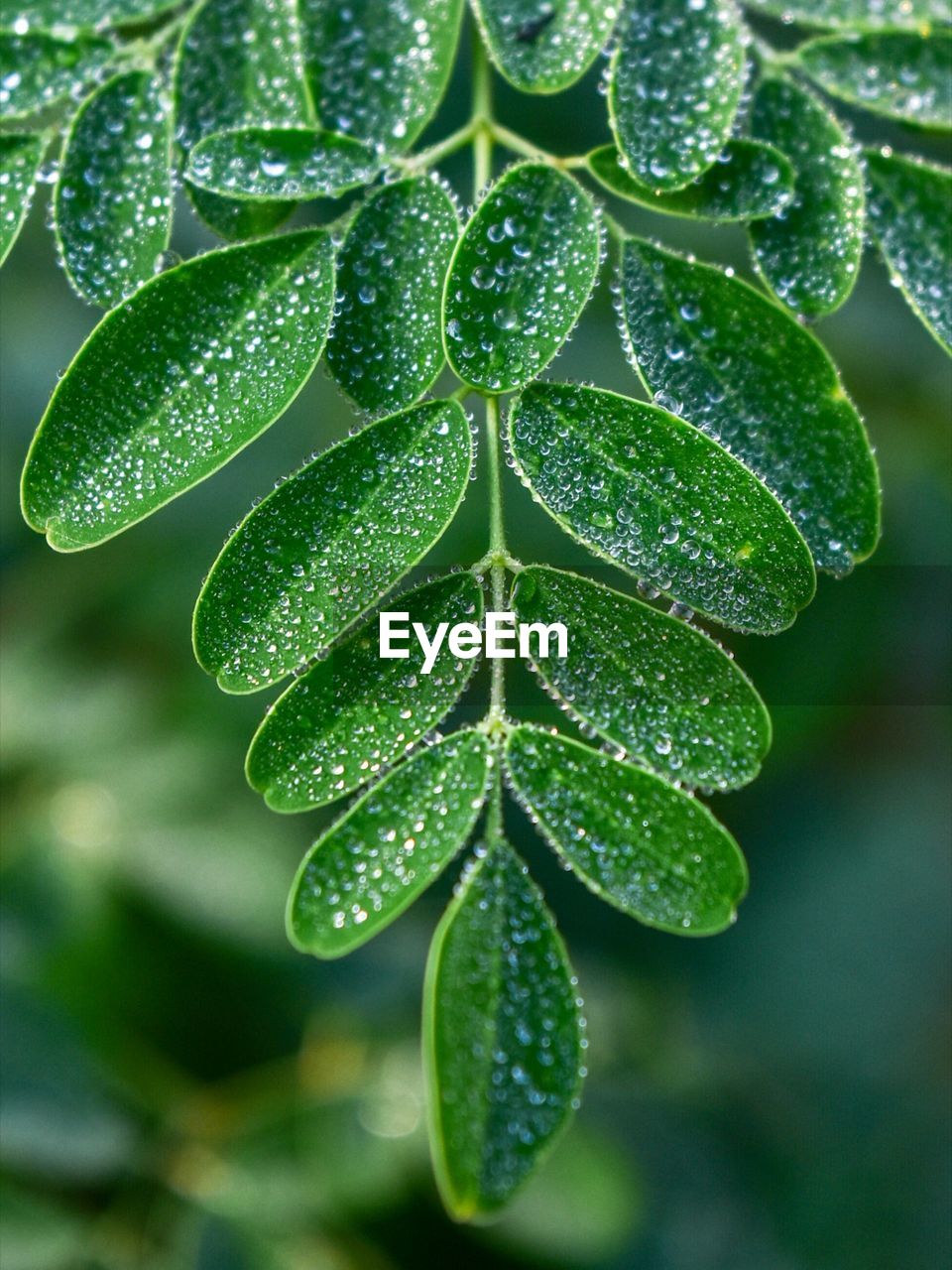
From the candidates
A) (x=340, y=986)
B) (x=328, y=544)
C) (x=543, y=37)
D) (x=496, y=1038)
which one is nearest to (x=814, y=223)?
(x=543, y=37)

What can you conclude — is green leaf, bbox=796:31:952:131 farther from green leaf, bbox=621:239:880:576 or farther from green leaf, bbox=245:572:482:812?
green leaf, bbox=245:572:482:812

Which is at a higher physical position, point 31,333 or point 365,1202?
point 31,333

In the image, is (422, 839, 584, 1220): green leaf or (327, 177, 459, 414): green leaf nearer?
(422, 839, 584, 1220): green leaf

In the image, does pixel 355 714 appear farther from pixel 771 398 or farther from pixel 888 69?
pixel 888 69

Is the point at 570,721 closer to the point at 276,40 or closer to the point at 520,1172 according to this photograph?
the point at 520,1172

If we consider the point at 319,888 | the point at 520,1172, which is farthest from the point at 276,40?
the point at 520,1172

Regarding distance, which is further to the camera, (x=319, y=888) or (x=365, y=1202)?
(x=365, y=1202)

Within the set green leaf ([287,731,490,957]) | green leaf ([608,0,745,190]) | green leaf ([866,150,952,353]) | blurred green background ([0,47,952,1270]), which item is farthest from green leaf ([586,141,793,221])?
blurred green background ([0,47,952,1270])
